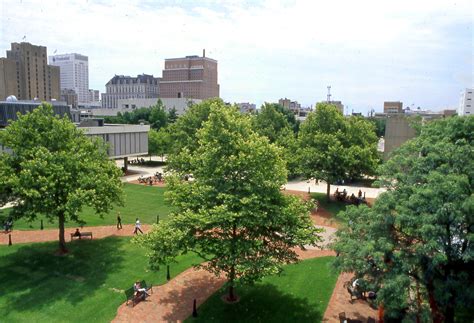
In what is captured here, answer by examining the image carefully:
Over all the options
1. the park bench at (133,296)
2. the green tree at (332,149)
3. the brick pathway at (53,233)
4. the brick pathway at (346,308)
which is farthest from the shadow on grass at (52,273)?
the green tree at (332,149)

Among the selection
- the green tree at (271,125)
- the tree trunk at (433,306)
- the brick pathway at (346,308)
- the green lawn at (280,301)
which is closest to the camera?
the tree trunk at (433,306)

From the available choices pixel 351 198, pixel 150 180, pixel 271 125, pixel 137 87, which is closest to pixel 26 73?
pixel 137 87

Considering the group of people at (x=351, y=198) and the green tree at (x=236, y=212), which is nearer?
the green tree at (x=236, y=212)

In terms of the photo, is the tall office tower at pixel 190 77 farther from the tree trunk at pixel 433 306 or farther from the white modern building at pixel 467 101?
the tree trunk at pixel 433 306

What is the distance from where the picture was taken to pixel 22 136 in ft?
73.2

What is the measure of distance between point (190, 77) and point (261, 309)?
17029 cm

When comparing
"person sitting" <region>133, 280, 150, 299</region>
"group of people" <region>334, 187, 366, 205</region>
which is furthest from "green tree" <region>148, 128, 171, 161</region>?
"person sitting" <region>133, 280, 150, 299</region>

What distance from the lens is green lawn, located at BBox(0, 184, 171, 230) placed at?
29719 millimetres

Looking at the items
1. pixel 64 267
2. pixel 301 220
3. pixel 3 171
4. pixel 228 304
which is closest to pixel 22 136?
pixel 3 171

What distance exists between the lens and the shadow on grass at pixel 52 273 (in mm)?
19000

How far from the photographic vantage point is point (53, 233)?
27781 mm

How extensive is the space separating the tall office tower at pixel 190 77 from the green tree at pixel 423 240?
164 m

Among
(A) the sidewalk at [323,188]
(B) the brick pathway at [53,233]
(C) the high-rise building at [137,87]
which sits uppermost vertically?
(C) the high-rise building at [137,87]

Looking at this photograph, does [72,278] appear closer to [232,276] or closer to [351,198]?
[232,276]
